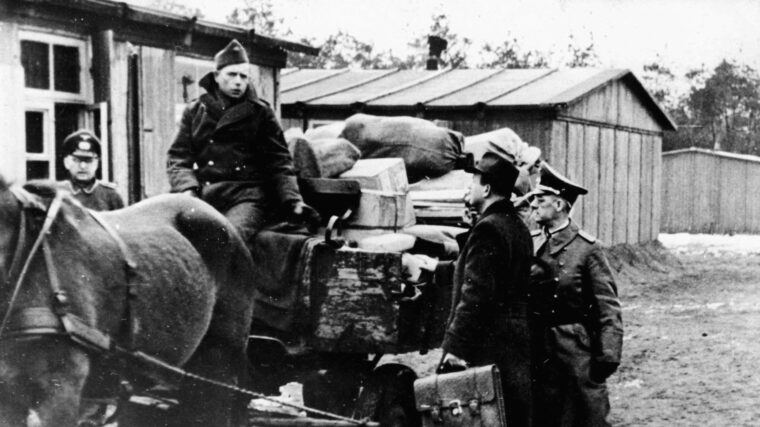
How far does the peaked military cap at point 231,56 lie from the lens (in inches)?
227

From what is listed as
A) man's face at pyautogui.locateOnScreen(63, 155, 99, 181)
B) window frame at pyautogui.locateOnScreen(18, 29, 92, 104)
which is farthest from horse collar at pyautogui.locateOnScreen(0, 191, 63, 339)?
window frame at pyautogui.locateOnScreen(18, 29, 92, 104)

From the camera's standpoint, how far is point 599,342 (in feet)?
16.8

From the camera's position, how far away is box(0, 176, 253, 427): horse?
3.64m

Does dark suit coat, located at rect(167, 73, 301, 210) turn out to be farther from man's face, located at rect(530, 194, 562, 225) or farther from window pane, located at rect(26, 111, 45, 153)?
window pane, located at rect(26, 111, 45, 153)

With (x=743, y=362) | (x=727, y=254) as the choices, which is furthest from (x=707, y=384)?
(x=727, y=254)

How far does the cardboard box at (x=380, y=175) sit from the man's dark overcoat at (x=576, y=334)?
1311 mm

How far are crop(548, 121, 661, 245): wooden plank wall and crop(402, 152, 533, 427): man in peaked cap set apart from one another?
12210 mm

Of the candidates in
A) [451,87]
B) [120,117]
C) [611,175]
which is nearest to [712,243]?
[611,175]

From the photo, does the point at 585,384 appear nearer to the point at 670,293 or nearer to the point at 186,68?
the point at 186,68

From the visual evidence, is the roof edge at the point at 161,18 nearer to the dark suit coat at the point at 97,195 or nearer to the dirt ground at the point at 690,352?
the dark suit coat at the point at 97,195

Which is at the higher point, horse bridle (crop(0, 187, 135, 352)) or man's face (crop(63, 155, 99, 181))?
man's face (crop(63, 155, 99, 181))

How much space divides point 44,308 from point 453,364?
1900mm

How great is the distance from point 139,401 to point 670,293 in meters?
12.3

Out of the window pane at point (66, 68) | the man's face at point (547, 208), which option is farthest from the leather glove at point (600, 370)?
the window pane at point (66, 68)
